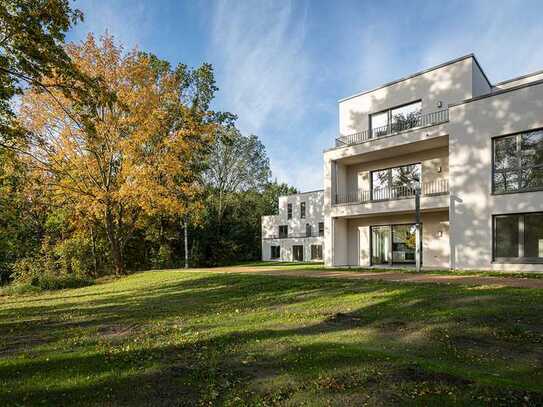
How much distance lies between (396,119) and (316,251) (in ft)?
60.2

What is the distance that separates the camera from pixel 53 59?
894 cm

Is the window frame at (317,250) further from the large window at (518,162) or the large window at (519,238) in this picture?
the large window at (518,162)

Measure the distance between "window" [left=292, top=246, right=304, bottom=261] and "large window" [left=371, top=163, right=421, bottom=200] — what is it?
17200mm

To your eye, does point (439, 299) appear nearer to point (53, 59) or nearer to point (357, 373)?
point (357, 373)

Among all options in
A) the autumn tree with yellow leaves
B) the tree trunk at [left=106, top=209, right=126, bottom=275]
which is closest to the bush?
the tree trunk at [left=106, top=209, right=126, bottom=275]

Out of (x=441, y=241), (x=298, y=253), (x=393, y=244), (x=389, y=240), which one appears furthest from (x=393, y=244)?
(x=298, y=253)

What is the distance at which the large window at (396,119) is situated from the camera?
18.6 m

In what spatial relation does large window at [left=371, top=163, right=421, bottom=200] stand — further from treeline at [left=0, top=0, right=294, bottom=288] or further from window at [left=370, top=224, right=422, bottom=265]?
treeline at [left=0, top=0, right=294, bottom=288]

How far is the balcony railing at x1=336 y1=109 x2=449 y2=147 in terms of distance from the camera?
17.4 meters

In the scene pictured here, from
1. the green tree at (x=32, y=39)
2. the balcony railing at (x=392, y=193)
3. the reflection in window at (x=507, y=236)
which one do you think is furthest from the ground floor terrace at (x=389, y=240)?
the green tree at (x=32, y=39)

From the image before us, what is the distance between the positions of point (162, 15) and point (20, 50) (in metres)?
6.98

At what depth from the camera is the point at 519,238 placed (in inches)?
551

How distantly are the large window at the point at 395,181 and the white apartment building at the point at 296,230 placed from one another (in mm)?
15239

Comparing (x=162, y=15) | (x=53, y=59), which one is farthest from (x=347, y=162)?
(x=53, y=59)
